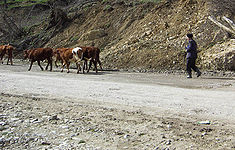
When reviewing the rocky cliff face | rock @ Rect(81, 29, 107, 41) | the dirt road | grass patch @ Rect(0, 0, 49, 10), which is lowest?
the dirt road

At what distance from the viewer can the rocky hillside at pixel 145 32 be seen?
1967cm

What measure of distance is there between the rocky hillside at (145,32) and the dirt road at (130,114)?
8.65 meters

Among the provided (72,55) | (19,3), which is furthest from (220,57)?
(19,3)

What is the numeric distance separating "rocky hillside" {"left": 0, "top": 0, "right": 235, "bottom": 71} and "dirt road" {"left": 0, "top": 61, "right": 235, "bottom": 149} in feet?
28.4

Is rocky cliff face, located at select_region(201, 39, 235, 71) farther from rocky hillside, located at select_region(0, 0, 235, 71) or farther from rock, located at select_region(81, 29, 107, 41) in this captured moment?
rock, located at select_region(81, 29, 107, 41)

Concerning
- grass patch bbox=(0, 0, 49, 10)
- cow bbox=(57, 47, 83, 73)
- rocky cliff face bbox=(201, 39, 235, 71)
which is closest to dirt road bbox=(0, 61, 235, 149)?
rocky cliff face bbox=(201, 39, 235, 71)

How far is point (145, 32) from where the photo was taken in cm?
2381

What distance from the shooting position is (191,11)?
2322cm

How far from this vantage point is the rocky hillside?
64.5ft

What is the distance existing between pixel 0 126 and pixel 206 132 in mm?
4276

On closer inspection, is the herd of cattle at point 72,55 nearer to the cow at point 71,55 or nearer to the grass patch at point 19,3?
the cow at point 71,55

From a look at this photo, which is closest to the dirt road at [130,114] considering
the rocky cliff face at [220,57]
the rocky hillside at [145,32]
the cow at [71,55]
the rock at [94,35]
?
the rocky cliff face at [220,57]

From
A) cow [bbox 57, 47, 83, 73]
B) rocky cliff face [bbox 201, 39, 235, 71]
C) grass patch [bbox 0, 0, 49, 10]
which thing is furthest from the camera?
grass patch [bbox 0, 0, 49, 10]

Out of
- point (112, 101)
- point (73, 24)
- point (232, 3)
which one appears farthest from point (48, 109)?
point (73, 24)
